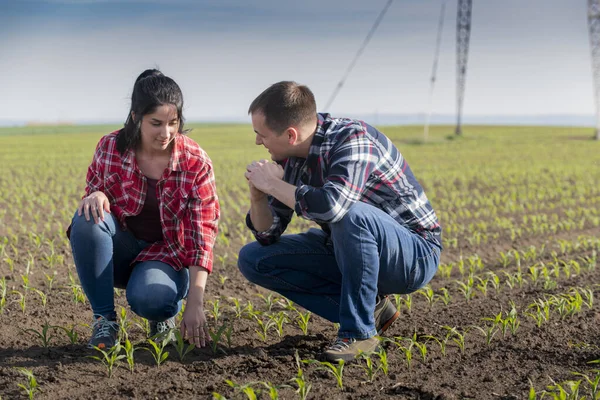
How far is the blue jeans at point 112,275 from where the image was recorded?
3723mm

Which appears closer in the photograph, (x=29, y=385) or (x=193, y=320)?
(x=29, y=385)

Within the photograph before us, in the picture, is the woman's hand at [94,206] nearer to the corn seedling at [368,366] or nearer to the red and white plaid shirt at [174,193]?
the red and white plaid shirt at [174,193]

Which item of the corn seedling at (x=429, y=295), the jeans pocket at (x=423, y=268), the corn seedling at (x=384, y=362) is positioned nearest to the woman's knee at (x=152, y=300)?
the corn seedling at (x=384, y=362)

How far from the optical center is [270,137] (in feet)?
11.7

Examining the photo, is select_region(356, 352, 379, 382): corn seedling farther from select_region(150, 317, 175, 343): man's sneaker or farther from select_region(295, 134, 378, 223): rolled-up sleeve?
select_region(150, 317, 175, 343): man's sneaker

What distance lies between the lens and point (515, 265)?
6.70 meters

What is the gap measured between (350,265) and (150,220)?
1.30 metres

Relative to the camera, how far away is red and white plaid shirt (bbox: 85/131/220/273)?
3898 mm

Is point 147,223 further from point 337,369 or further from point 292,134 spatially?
point 337,369

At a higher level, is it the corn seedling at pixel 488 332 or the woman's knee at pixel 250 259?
the woman's knee at pixel 250 259

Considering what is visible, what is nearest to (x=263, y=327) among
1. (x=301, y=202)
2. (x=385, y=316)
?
(x=385, y=316)

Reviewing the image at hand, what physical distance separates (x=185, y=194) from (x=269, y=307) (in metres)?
1.28

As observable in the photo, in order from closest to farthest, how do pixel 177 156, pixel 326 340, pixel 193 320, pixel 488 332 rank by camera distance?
pixel 193 320 → pixel 177 156 → pixel 488 332 → pixel 326 340

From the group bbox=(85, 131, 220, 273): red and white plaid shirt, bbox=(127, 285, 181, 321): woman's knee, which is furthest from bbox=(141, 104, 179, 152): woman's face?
bbox=(127, 285, 181, 321): woman's knee
